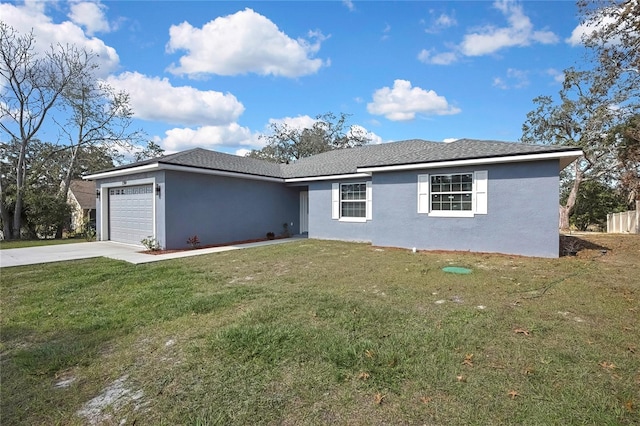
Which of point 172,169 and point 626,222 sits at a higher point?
point 172,169

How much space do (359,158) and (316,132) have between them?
Result: 19385 millimetres

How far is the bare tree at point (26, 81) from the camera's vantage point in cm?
1755

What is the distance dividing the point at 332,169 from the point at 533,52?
10066 millimetres

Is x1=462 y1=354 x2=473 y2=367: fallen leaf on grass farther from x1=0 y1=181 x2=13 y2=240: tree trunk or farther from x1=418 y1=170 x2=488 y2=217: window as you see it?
x1=0 y1=181 x2=13 y2=240: tree trunk

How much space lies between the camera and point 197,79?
596 inches

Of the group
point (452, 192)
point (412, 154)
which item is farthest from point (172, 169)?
point (452, 192)

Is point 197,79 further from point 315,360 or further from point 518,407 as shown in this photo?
point 518,407

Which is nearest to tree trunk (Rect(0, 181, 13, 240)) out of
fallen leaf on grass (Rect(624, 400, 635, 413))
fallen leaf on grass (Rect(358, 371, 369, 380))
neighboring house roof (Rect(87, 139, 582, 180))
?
neighboring house roof (Rect(87, 139, 582, 180))

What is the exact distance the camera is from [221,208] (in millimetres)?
13359

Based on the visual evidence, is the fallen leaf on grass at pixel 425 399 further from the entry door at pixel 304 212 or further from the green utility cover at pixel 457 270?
the entry door at pixel 304 212

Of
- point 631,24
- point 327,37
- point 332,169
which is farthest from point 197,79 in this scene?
point 631,24

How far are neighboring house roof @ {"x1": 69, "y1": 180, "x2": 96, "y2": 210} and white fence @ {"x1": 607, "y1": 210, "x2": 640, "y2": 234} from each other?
137ft

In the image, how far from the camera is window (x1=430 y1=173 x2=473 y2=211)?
10117mm

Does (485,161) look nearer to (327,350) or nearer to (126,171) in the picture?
(327,350)
